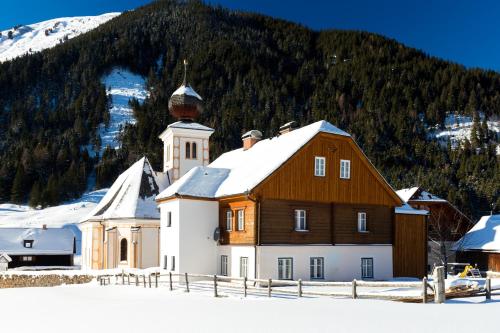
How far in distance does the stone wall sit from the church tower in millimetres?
10725

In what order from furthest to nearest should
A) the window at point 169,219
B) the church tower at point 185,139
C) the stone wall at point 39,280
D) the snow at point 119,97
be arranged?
the snow at point 119,97 < the church tower at point 185,139 < the stone wall at point 39,280 < the window at point 169,219

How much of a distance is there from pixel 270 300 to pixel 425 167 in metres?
111

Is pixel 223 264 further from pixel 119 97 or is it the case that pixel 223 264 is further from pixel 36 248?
pixel 119 97

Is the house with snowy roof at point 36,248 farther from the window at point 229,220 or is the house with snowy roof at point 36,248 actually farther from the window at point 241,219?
the window at point 241,219

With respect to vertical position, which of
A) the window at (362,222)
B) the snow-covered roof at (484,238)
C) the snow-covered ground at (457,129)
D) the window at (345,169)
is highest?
the snow-covered ground at (457,129)

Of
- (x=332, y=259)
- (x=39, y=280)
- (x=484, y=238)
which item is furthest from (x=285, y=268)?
(x=484, y=238)

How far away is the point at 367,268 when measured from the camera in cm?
3053

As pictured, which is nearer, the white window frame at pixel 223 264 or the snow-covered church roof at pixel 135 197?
the white window frame at pixel 223 264

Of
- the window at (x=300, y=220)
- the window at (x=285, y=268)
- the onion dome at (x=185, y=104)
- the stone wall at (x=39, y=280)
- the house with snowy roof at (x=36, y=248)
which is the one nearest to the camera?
the window at (x=285, y=268)

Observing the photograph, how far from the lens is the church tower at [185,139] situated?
4638 centimetres

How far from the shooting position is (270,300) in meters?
19.0

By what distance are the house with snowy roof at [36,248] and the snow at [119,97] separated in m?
74.4

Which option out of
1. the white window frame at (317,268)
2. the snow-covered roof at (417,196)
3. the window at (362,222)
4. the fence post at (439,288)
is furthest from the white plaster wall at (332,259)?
the snow-covered roof at (417,196)

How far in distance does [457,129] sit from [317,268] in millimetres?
126075
